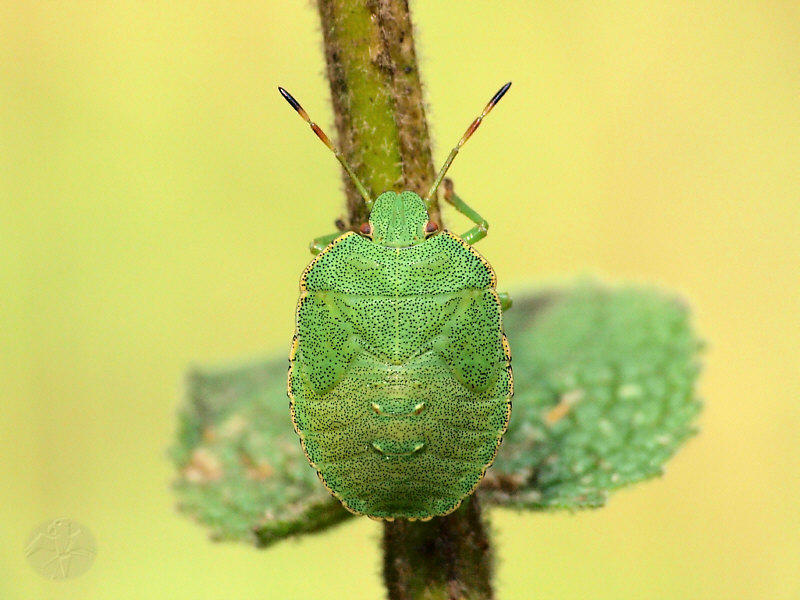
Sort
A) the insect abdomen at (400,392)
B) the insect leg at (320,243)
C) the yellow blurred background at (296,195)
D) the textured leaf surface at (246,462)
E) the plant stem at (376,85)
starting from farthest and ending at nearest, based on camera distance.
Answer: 1. the yellow blurred background at (296,195)
2. the insect leg at (320,243)
3. the textured leaf surface at (246,462)
4. the insect abdomen at (400,392)
5. the plant stem at (376,85)

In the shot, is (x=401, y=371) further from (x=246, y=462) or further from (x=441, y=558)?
(x=246, y=462)

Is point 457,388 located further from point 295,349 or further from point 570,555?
point 570,555

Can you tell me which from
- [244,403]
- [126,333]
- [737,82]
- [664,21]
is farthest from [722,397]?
[126,333]

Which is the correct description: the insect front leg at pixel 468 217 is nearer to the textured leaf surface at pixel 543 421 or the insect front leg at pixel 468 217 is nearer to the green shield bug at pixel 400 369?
the green shield bug at pixel 400 369

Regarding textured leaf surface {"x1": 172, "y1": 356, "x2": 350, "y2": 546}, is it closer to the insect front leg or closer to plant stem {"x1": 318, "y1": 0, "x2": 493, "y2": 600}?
plant stem {"x1": 318, "y1": 0, "x2": 493, "y2": 600}

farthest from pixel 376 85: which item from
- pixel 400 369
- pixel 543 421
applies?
pixel 543 421

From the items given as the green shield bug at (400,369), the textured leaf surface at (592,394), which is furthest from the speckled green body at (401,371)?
the textured leaf surface at (592,394)
